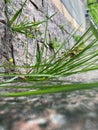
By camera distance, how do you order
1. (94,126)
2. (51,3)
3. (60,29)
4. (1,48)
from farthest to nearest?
(60,29) → (51,3) → (1,48) → (94,126)

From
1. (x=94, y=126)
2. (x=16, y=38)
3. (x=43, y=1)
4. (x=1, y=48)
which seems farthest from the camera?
(x=43, y=1)

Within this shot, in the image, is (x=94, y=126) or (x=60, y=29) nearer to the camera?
(x=94, y=126)

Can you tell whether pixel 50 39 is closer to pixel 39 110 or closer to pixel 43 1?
pixel 43 1

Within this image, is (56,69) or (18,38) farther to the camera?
(18,38)

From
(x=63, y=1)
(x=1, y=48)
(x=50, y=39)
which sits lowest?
(x=1, y=48)

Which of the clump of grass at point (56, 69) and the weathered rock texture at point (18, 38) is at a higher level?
the weathered rock texture at point (18, 38)

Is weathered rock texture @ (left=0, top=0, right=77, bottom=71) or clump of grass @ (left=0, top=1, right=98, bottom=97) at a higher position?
weathered rock texture @ (left=0, top=0, right=77, bottom=71)

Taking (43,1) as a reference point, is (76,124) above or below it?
below

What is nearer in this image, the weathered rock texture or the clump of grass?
the clump of grass

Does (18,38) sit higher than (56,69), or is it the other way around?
(18,38)

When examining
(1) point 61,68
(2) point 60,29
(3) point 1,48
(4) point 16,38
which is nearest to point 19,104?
(1) point 61,68

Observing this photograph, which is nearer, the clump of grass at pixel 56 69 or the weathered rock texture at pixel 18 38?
the clump of grass at pixel 56 69
